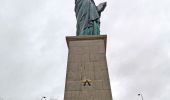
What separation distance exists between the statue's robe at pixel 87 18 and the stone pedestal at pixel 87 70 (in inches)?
31.2

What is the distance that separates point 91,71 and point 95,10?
14.4ft

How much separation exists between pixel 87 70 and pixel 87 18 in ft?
11.9

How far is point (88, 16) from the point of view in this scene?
15055mm

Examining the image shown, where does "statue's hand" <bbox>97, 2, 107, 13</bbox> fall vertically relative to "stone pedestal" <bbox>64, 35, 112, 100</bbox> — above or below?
above

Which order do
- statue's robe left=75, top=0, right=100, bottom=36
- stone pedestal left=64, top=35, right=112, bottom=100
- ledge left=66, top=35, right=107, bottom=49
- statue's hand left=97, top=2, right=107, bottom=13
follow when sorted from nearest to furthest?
stone pedestal left=64, top=35, right=112, bottom=100 → ledge left=66, top=35, right=107, bottom=49 → statue's robe left=75, top=0, right=100, bottom=36 → statue's hand left=97, top=2, right=107, bottom=13

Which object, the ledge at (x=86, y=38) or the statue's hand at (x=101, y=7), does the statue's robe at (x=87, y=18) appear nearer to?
the statue's hand at (x=101, y=7)

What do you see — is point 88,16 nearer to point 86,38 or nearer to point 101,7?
point 101,7

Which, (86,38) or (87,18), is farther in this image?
(87,18)

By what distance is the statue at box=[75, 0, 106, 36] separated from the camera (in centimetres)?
1457

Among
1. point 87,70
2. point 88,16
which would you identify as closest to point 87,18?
point 88,16

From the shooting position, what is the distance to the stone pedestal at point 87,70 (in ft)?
37.7

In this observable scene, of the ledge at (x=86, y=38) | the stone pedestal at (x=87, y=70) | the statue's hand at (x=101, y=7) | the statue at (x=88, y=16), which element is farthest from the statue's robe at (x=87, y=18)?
the stone pedestal at (x=87, y=70)

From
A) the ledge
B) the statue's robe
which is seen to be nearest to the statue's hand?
the statue's robe

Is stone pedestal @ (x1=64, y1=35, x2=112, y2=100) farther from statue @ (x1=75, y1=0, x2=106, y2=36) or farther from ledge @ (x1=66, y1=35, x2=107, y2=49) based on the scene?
statue @ (x1=75, y1=0, x2=106, y2=36)
